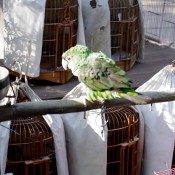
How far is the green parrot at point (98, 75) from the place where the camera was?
160cm

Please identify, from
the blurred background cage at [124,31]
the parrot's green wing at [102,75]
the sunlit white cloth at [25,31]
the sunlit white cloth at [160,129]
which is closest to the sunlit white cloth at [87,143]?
the sunlit white cloth at [160,129]

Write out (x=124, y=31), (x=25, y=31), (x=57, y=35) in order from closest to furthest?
(x=25, y=31) → (x=57, y=35) → (x=124, y=31)

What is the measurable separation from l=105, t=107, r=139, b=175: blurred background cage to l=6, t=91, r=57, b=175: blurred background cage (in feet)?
1.41

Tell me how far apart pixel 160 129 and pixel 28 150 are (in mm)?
898

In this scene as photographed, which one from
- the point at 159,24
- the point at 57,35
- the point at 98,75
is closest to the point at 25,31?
the point at 57,35

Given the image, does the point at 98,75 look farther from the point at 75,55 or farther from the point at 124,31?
the point at 124,31

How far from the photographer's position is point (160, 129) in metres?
3.12

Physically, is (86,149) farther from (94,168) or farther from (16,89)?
(16,89)

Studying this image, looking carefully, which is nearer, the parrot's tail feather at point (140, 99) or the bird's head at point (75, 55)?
the parrot's tail feather at point (140, 99)

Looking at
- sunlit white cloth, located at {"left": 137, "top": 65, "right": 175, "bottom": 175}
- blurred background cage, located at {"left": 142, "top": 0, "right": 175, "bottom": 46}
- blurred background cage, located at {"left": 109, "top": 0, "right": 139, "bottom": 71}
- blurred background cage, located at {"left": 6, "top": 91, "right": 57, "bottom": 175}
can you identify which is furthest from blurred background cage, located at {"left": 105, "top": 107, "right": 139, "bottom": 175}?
blurred background cage, located at {"left": 142, "top": 0, "right": 175, "bottom": 46}

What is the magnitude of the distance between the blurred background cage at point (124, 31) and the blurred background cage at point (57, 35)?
49 cm

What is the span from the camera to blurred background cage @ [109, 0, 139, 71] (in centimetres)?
436

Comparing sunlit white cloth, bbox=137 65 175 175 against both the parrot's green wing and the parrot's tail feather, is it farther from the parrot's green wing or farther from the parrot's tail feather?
the parrot's tail feather

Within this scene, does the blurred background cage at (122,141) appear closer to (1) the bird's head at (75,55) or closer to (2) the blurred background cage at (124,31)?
(1) the bird's head at (75,55)
